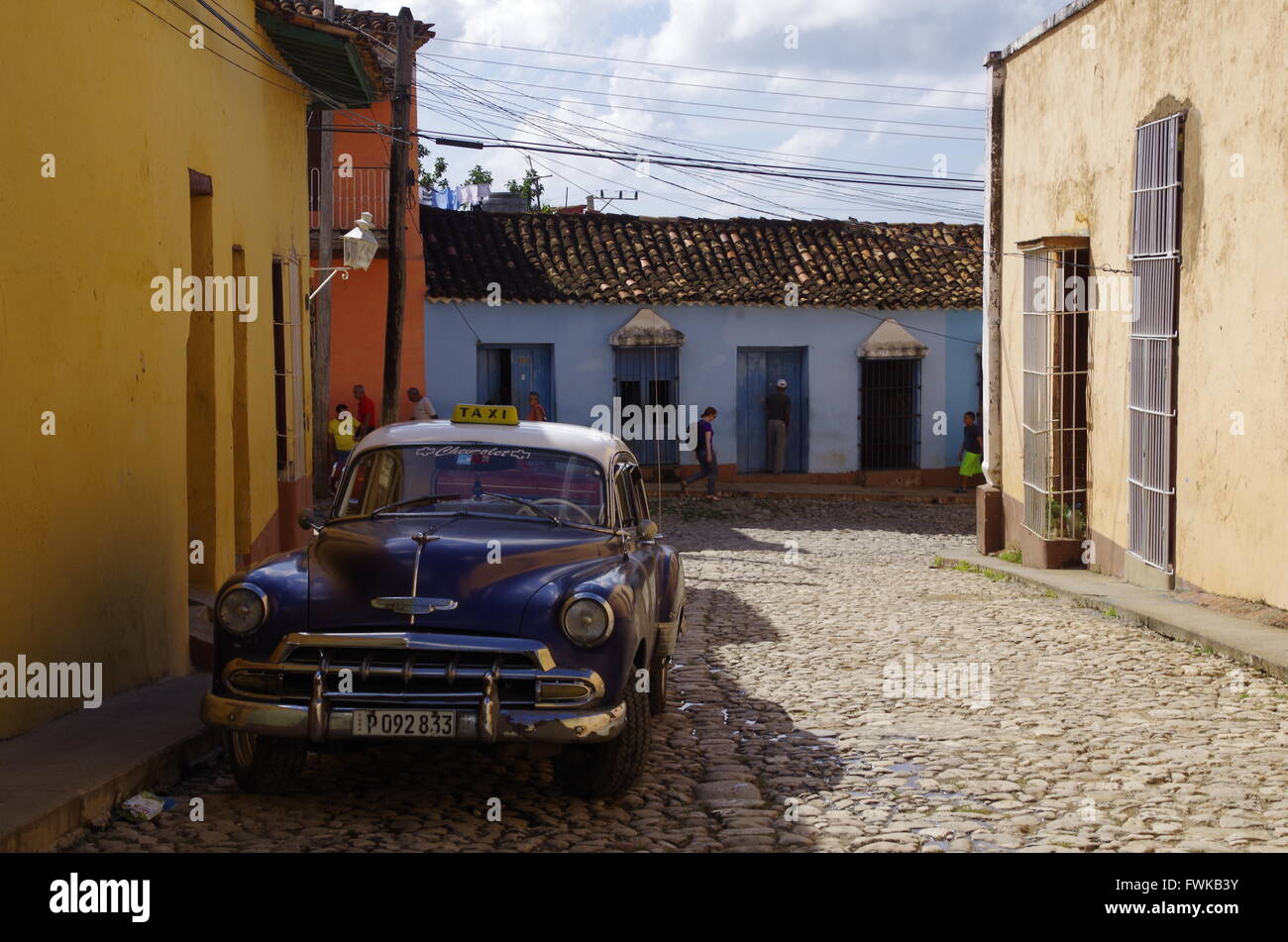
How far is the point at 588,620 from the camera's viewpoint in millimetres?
5504

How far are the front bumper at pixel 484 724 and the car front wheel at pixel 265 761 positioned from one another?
278 mm

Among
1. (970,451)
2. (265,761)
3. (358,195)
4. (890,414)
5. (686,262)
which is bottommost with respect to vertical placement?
(265,761)

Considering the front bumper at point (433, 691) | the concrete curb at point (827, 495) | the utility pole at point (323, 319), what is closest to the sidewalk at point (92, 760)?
the front bumper at point (433, 691)

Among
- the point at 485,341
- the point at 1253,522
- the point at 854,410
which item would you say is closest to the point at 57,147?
the point at 1253,522

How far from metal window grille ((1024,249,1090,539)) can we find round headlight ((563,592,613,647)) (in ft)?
31.9

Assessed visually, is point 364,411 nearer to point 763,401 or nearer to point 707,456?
point 707,456

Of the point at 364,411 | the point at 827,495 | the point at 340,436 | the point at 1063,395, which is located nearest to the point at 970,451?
the point at 827,495

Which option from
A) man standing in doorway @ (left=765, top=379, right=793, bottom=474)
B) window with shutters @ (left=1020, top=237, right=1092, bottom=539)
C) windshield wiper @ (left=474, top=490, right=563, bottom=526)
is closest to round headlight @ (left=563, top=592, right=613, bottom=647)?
windshield wiper @ (left=474, top=490, right=563, bottom=526)

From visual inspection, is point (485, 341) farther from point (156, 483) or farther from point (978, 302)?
point (156, 483)

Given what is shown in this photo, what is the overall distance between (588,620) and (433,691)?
0.62 meters

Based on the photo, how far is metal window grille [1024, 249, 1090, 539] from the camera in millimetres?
14219

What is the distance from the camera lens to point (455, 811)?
5691 millimetres

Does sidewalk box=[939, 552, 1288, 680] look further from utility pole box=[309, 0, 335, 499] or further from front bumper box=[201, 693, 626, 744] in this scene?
utility pole box=[309, 0, 335, 499]
